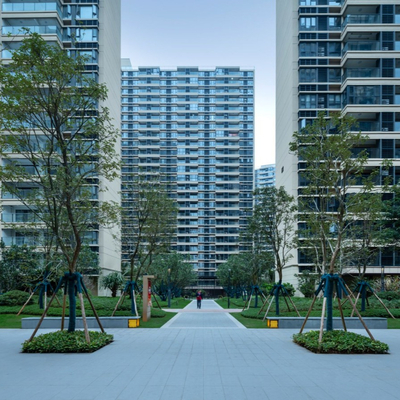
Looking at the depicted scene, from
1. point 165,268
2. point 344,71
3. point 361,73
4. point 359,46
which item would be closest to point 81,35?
point 165,268

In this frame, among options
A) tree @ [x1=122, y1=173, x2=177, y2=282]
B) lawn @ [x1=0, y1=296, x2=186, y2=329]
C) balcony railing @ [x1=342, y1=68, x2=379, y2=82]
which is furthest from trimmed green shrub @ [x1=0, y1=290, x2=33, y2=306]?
balcony railing @ [x1=342, y1=68, x2=379, y2=82]

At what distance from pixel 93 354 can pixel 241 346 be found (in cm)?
446

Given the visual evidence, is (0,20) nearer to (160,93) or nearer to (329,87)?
(329,87)

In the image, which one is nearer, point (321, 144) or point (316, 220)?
point (321, 144)

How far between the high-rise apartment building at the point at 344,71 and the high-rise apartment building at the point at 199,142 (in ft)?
143

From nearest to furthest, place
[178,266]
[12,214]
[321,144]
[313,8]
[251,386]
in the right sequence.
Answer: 1. [251,386]
2. [321,144]
3. [12,214]
4. [313,8]
5. [178,266]

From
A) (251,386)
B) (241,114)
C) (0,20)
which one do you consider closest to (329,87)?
(0,20)

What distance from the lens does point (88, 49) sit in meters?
46.9

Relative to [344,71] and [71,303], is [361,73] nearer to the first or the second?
[344,71]

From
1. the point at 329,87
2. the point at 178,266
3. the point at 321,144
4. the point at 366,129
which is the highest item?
the point at 329,87

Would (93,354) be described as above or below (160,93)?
below

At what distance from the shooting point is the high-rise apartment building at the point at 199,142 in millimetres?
97125

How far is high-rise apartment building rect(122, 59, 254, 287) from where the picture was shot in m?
97.1

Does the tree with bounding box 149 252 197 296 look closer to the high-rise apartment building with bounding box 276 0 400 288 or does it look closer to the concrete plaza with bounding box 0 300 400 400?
the high-rise apartment building with bounding box 276 0 400 288
